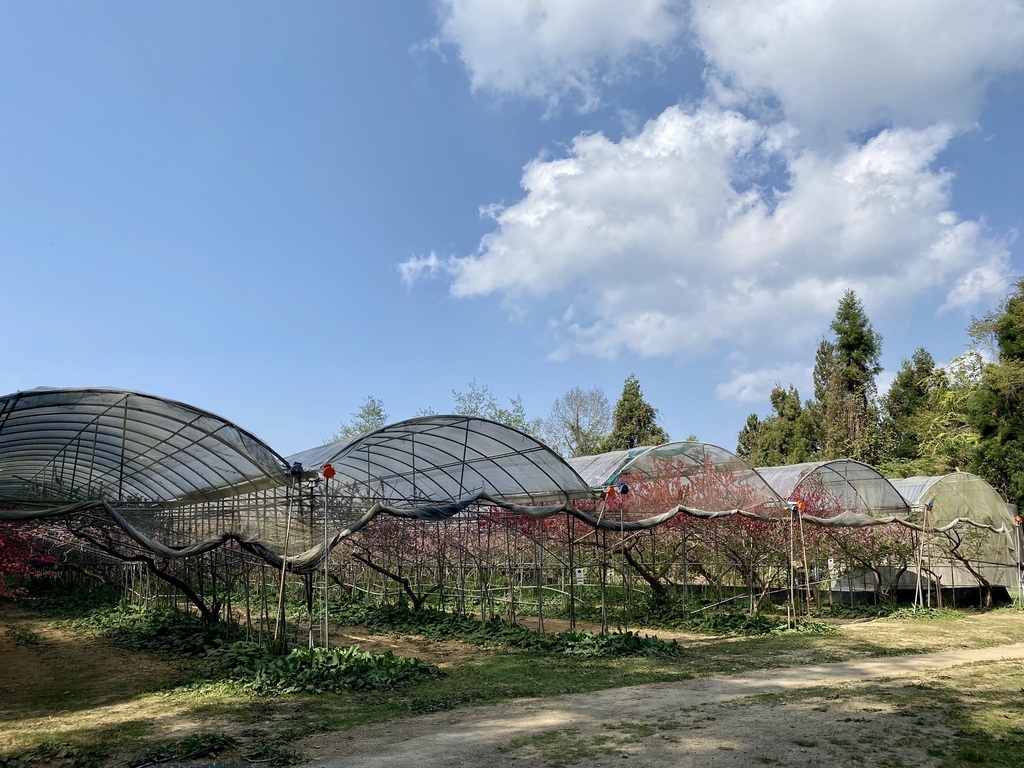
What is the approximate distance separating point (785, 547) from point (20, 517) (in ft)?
49.3

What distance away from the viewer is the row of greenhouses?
38.1 feet

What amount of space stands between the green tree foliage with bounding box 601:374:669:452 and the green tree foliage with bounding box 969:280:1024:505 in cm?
1537

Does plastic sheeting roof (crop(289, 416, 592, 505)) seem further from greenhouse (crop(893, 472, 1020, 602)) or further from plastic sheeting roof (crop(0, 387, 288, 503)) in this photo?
greenhouse (crop(893, 472, 1020, 602))

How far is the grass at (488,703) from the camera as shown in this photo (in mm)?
6137

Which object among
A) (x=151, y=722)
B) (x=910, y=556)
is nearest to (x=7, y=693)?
(x=151, y=722)

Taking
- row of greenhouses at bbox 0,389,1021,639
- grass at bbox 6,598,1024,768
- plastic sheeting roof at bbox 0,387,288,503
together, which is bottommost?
grass at bbox 6,598,1024,768

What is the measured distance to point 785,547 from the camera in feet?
56.7

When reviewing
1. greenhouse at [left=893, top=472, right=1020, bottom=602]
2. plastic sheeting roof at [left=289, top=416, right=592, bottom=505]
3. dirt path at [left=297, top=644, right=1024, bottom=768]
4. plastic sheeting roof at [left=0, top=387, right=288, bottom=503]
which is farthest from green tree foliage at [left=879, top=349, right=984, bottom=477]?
plastic sheeting roof at [left=0, top=387, right=288, bottom=503]

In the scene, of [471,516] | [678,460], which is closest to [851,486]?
[678,460]

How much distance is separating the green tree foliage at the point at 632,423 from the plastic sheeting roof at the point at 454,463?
21061mm

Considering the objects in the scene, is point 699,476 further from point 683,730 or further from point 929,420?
point 929,420

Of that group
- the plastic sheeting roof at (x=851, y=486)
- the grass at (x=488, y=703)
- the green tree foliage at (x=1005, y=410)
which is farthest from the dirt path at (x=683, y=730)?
the green tree foliage at (x=1005, y=410)

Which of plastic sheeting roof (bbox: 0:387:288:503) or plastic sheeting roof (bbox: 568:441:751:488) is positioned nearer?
plastic sheeting roof (bbox: 0:387:288:503)

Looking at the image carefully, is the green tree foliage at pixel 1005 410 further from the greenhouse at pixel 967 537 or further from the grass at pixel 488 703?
the grass at pixel 488 703
